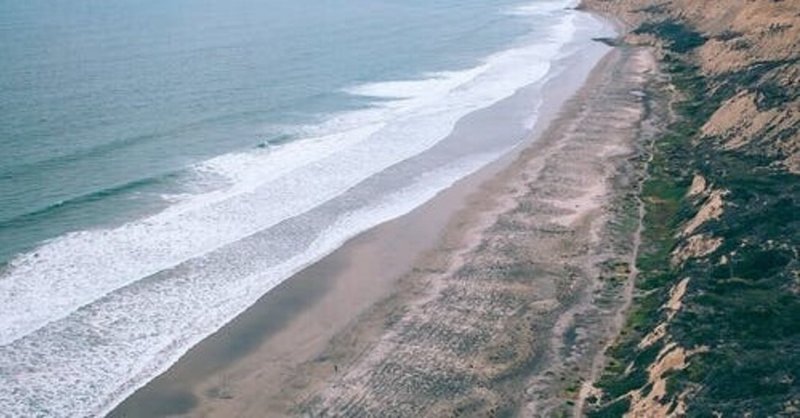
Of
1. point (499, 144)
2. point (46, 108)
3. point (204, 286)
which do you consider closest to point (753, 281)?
point (204, 286)

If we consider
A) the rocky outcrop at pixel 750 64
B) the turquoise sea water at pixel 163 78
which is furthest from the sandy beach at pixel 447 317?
the turquoise sea water at pixel 163 78

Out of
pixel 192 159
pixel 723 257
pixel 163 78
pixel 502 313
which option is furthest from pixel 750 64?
pixel 163 78

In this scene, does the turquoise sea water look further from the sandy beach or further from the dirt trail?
the dirt trail

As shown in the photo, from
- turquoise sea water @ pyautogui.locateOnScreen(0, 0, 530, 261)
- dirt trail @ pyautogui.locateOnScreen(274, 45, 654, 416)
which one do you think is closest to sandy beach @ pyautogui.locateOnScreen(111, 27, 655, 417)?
dirt trail @ pyautogui.locateOnScreen(274, 45, 654, 416)

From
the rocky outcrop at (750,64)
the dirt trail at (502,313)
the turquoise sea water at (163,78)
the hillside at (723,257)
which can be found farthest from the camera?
the turquoise sea water at (163,78)

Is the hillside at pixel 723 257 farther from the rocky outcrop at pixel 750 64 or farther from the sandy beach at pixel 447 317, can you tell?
the sandy beach at pixel 447 317

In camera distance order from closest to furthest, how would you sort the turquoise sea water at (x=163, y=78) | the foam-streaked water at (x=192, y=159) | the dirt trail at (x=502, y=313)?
the dirt trail at (x=502, y=313) → the foam-streaked water at (x=192, y=159) → the turquoise sea water at (x=163, y=78)

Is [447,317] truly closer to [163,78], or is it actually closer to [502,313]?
[502,313]

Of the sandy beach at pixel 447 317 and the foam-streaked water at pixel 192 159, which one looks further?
the foam-streaked water at pixel 192 159
